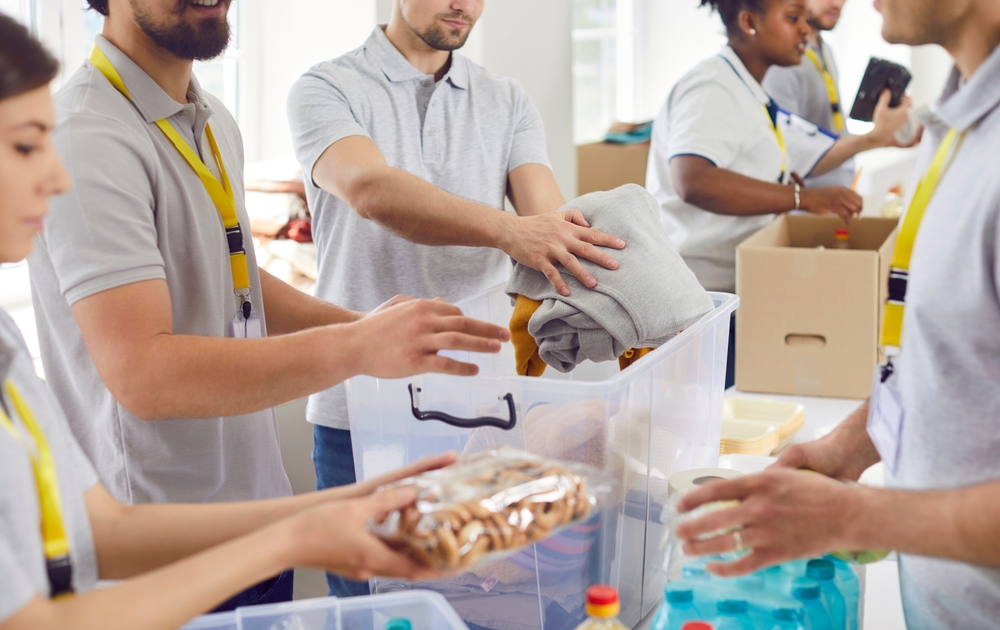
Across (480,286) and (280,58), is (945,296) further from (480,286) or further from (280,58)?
(280,58)

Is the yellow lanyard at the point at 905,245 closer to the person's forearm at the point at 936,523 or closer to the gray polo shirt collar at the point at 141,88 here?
the person's forearm at the point at 936,523

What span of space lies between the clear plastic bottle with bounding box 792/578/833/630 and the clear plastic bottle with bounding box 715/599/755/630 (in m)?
0.06

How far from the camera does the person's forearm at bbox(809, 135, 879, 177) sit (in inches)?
100

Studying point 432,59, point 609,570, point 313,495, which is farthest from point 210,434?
point 432,59

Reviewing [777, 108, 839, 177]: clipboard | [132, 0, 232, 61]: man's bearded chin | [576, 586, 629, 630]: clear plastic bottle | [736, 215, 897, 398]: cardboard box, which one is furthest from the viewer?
[777, 108, 839, 177]: clipboard

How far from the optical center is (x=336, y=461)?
5.35 ft

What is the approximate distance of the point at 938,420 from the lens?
860 millimetres

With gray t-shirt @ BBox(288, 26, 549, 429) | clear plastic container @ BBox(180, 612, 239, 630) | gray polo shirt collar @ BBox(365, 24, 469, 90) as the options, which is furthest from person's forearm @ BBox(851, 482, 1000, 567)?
gray polo shirt collar @ BBox(365, 24, 469, 90)

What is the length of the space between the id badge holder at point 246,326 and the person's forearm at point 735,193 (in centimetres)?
137

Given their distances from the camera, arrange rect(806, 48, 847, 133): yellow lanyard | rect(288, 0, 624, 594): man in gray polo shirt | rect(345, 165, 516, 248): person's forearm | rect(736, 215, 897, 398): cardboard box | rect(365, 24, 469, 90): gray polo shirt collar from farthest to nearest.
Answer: rect(806, 48, 847, 133): yellow lanyard → rect(736, 215, 897, 398): cardboard box → rect(365, 24, 469, 90): gray polo shirt collar → rect(288, 0, 624, 594): man in gray polo shirt → rect(345, 165, 516, 248): person's forearm

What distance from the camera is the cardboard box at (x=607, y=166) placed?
326 centimetres

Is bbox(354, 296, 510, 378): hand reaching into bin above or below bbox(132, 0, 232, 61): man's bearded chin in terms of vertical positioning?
below

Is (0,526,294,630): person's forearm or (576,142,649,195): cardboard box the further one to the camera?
(576,142,649,195): cardboard box

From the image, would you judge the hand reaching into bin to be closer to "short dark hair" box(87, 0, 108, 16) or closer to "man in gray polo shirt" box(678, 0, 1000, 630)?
"man in gray polo shirt" box(678, 0, 1000, 630)
